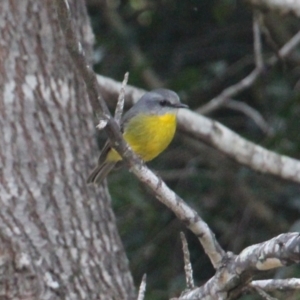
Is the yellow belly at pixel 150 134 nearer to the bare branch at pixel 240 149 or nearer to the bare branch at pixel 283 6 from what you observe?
the bare branch at pixel 240 149

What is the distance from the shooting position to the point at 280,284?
287 cm

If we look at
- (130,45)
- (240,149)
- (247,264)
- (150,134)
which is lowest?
(247,264)

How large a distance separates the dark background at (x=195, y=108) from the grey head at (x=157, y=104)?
34.5 inches

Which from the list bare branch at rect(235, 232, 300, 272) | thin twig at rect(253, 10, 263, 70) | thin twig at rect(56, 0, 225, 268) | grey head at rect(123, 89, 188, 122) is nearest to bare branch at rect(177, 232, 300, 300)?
bare branch at rect(235, 232, 300, 272)

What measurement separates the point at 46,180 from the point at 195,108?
2192mm

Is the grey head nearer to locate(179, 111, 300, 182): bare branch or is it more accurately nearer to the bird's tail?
locate(179, 111, 300, 182): bare branch

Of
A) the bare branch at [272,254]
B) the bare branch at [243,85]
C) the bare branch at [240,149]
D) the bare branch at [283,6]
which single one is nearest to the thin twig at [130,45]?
the bare branch at [243,85]

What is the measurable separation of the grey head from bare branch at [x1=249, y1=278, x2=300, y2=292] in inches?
85.0

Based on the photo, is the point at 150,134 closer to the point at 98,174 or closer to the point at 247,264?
the point at 98,174

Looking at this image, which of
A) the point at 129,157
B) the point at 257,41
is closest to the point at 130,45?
the point at 257,41

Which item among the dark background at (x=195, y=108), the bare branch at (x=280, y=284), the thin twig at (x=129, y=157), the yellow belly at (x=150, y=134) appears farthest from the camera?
the dark background at (x=195, y=108)

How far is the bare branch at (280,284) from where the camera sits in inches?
111

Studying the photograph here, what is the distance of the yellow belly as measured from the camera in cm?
500

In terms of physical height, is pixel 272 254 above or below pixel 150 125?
below
